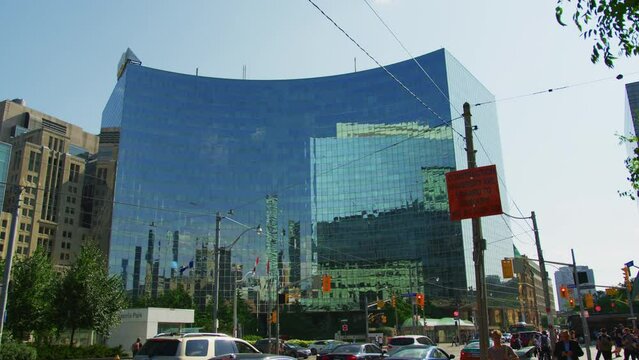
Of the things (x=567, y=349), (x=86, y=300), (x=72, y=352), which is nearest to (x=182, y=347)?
(x=567, y=349)

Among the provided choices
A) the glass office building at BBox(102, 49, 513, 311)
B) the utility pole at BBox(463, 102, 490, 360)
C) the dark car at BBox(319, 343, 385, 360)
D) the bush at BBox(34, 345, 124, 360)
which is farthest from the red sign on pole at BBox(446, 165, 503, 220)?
the glass office building at BBox(102, 49, 513, 311)

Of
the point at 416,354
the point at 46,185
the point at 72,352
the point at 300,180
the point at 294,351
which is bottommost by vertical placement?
the point at 294,351

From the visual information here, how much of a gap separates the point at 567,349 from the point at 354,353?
827 cm

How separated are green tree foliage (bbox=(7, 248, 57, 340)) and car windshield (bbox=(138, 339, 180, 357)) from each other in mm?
28400

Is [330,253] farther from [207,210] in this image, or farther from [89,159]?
[89,159]

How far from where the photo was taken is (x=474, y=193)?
47.3 feet

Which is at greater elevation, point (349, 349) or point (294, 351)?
point (349, 349)

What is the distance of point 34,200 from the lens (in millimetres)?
137375

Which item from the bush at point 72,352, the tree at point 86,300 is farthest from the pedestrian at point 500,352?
the tree at point 86,300

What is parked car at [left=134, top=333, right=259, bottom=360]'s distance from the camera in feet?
41.4

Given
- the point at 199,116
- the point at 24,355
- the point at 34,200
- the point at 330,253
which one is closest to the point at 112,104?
the point at 199,116

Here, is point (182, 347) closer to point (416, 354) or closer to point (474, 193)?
point (416, 354)

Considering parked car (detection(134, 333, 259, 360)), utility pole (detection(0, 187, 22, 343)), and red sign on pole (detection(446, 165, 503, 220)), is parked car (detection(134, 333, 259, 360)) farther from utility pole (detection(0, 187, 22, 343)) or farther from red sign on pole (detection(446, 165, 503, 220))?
utility pole (detection(0, 187, 22, 343))

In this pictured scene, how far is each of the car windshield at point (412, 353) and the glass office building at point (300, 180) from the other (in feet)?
306
